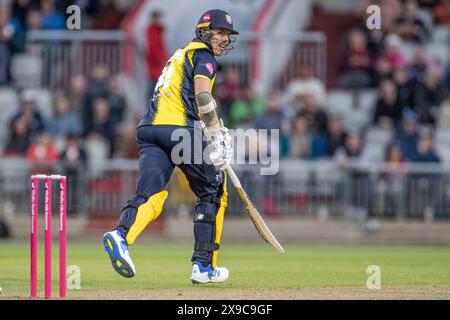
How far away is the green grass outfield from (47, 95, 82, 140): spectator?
3.63 meters

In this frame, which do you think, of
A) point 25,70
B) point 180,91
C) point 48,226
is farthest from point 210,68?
point 25,70

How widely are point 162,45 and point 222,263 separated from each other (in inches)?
364

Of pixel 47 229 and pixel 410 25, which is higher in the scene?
pixel 410 25

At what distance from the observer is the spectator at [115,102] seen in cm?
2492

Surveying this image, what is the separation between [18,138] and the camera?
24797mm

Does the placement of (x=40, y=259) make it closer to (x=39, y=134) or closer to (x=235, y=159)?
(x=235, y=159)

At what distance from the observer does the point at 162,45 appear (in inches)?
1000

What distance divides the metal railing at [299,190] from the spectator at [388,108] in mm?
1610

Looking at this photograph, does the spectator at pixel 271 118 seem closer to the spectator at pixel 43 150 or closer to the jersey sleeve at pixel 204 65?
the spectator at pixel 43 150

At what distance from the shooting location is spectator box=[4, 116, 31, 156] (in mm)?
24672

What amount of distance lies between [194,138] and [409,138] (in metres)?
11.4

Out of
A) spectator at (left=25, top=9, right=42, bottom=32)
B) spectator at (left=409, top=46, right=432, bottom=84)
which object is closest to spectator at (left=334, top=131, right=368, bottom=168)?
spectator at (left=409, top=46, right=432, bottom=84)

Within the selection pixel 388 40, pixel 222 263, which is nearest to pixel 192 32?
pixel 388 40

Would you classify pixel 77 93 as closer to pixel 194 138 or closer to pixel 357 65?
pixel 357 65
